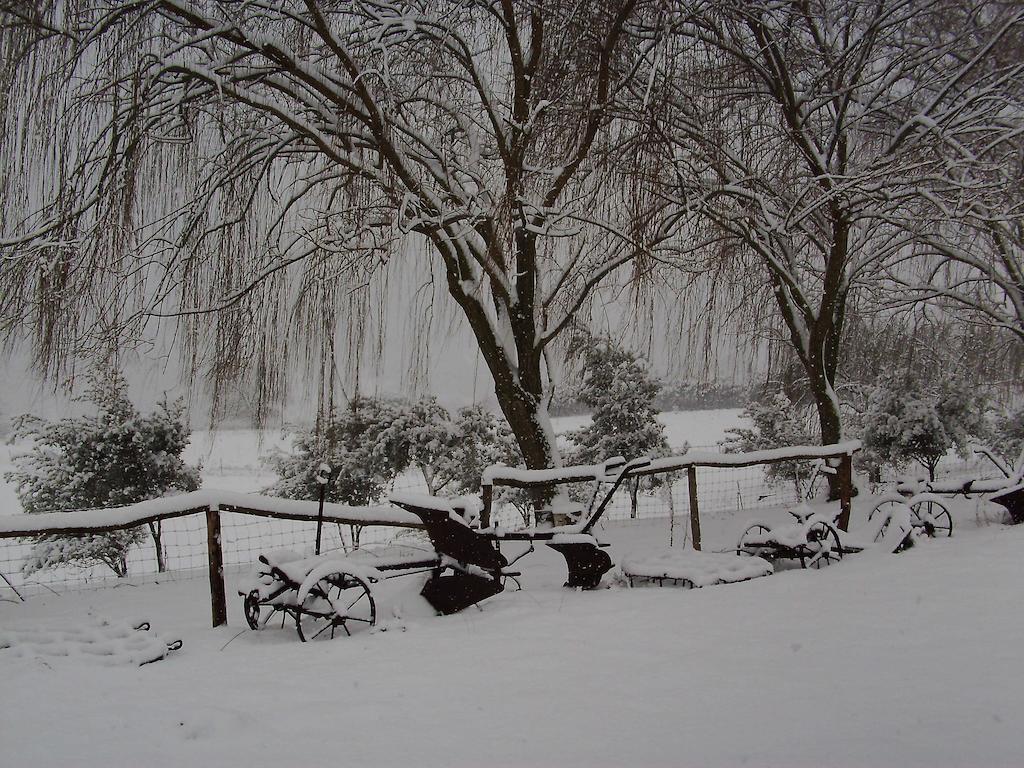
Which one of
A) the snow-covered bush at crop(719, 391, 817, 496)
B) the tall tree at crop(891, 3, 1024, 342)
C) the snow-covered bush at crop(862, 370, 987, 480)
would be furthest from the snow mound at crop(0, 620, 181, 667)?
the snow-covered bush at crop(719, 391, 817, 496)

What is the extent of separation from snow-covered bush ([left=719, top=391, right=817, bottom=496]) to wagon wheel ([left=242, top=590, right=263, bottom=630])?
1768 cm

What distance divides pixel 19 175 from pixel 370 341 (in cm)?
285

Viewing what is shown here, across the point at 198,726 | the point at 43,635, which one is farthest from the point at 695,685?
the point at 43,635

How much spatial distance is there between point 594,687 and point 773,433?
65.6 ft

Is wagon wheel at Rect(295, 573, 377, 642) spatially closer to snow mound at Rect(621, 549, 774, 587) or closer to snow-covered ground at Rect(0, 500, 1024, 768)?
snow-covered ground at Rect(0, 500, 1024, 768)

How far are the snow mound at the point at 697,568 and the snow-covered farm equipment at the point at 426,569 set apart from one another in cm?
25

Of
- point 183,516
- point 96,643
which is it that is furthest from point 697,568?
point 96,643

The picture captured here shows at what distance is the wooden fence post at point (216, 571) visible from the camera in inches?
160

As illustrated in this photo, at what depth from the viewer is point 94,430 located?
1403 centimetres

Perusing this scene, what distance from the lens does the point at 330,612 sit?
388 cm

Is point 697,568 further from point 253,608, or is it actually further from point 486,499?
point 253,608

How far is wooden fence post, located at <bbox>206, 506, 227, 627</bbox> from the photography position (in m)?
4.07

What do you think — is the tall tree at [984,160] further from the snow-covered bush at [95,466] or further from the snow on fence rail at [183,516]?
the snow-covered bush at [95,466]

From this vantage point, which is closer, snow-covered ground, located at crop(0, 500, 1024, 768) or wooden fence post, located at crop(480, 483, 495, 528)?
snow-covered ground, located at crop(0, 500, 1024, 768)
